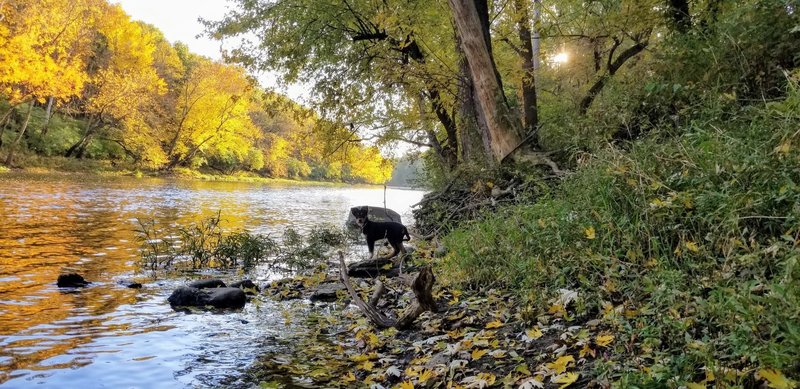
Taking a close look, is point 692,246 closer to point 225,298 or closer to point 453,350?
point 453,350

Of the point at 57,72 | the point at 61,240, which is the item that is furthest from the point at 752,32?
the point at 57,72

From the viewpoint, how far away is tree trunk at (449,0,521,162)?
32.6 feet

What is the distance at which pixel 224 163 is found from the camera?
59656 millimetres

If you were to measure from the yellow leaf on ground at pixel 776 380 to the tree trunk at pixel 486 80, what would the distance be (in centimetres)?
789

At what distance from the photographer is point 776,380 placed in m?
2.11

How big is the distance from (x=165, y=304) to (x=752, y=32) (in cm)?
880

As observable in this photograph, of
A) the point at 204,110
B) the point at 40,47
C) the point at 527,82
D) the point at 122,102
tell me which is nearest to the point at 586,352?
the point at 527,82

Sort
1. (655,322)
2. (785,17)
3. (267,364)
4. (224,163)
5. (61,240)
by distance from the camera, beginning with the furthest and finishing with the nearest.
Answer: (224,163), (61,240), (785,17), (267,364), (655,322)

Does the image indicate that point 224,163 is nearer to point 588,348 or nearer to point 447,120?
point 447,120

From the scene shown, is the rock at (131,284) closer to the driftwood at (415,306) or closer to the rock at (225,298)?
the rock at (225,298)

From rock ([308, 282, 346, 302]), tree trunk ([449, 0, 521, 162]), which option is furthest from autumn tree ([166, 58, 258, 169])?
rock ([308, 282, 346, 302])

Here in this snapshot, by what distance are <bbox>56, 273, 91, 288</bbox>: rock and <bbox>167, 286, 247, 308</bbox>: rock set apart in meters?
1.72

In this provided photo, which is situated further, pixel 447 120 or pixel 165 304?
pixel 447 120

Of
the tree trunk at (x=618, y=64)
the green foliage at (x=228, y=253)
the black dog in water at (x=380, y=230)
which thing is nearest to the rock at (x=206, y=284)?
the green foliage at (x=228, y=253)
